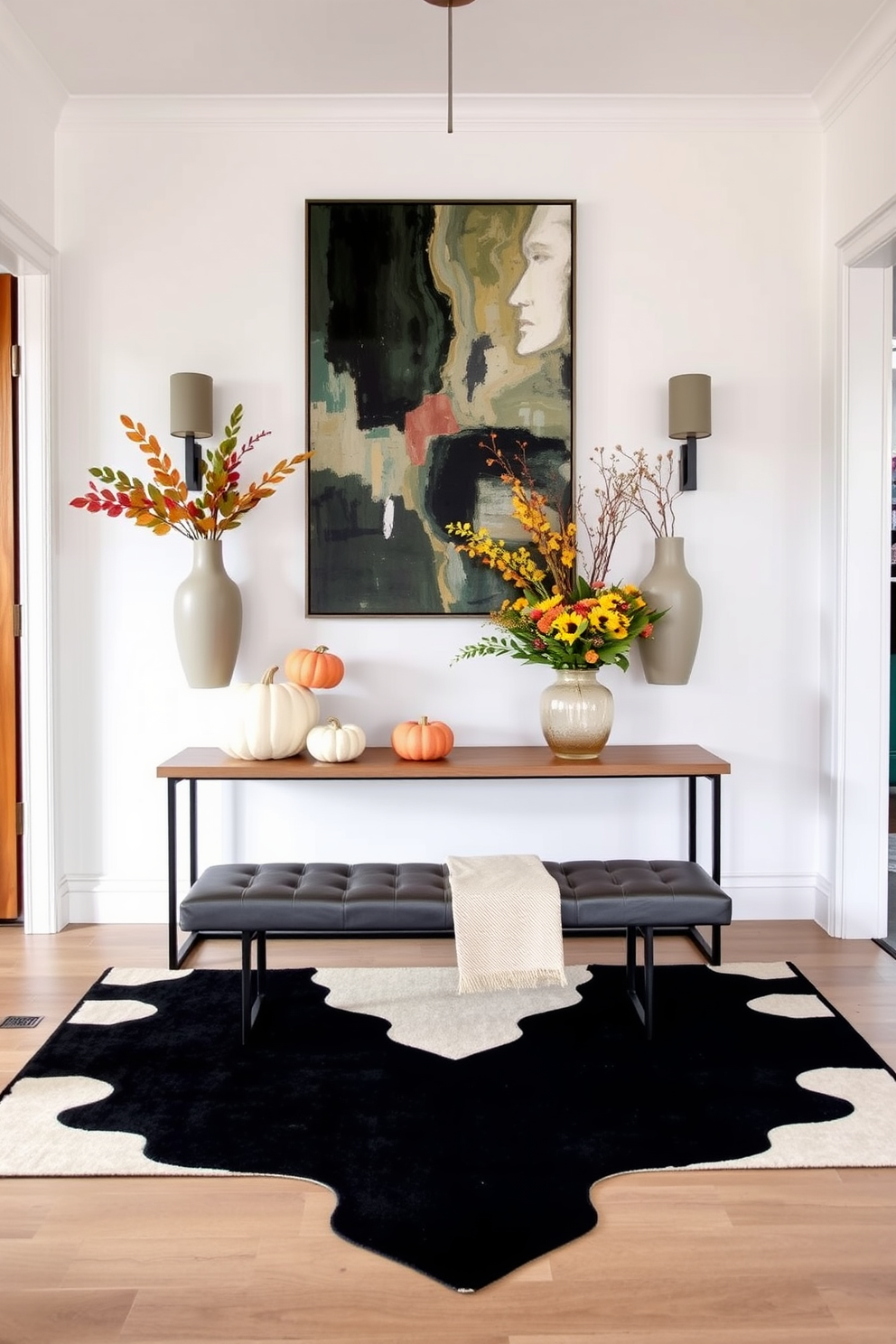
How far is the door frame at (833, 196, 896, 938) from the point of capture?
3453mm

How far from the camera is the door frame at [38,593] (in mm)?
3521

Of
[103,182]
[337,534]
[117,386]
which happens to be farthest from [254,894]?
[103,182]

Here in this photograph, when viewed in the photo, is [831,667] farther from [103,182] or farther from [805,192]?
[103,182]

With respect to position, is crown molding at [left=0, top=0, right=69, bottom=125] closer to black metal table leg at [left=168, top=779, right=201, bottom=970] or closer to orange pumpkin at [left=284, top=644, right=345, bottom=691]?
orange pumpkin at [left=284, top=644, right=345, bottom=691]

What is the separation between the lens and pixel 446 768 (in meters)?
3.23

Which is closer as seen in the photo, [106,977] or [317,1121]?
[317,1121]

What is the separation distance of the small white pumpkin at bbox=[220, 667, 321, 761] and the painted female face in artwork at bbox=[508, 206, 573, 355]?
5.03ft

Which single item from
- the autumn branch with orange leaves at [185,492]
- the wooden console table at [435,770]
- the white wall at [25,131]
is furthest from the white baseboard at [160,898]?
the white wall at [25,131]

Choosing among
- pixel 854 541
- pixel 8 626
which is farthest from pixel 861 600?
pixel 8 626

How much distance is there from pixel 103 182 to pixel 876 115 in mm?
2691

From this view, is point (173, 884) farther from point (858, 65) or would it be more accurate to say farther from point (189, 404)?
point (858, 65)

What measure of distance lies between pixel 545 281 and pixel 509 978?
245cm

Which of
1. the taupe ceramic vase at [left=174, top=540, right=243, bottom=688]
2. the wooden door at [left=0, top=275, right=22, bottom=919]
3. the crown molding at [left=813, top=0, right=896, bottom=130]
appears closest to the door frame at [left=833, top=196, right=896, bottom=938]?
the crown molding at [left=813, top=0, right=896, bottom=130]

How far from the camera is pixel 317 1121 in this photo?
2305 mm
